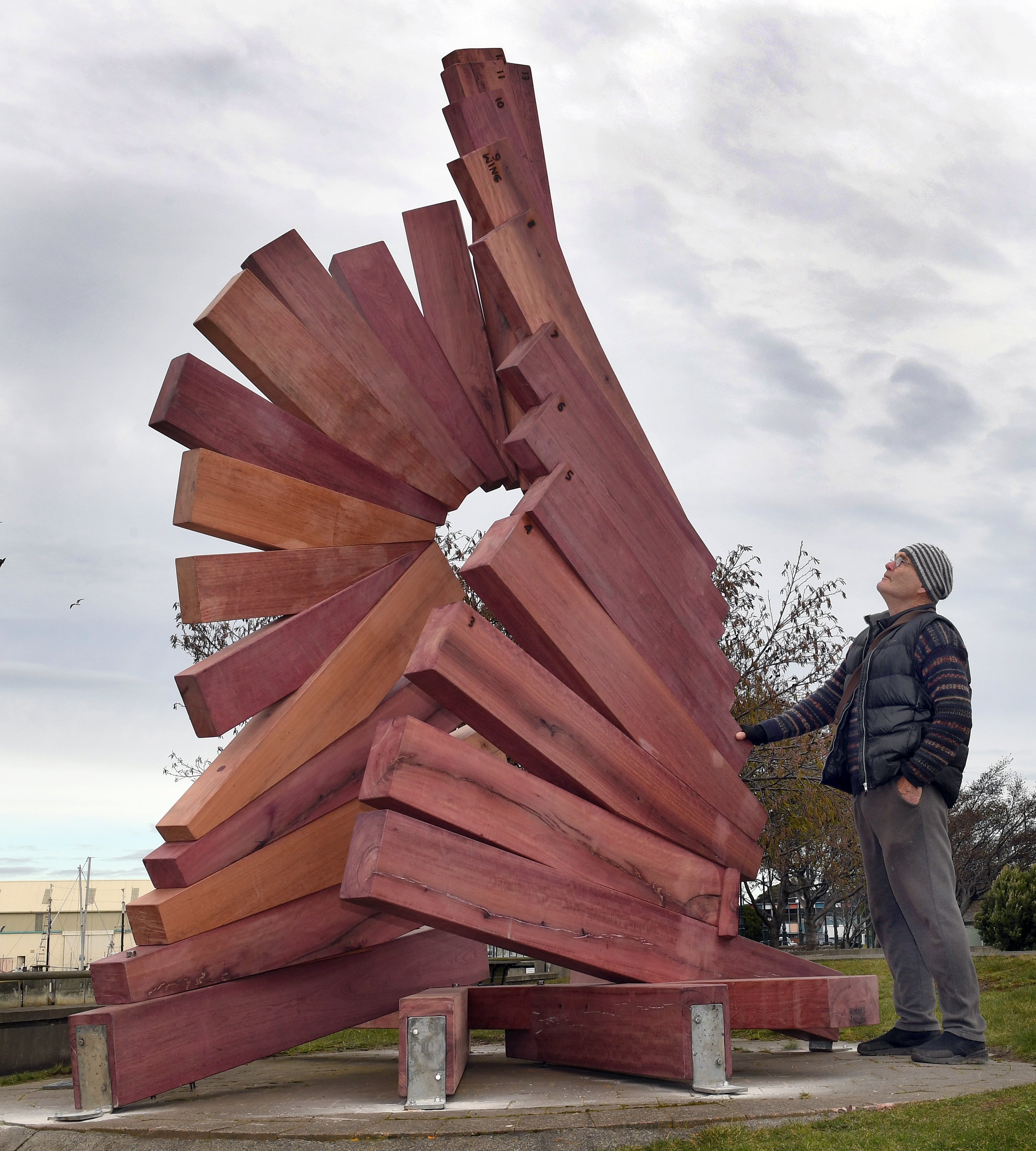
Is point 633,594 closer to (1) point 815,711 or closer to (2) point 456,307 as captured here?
(1) point 815,711

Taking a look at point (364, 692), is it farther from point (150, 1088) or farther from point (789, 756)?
point (789, 756)

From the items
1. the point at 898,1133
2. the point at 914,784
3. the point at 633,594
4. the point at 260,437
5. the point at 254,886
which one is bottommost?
the point at 898,1133

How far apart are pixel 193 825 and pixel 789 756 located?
785 centimetres

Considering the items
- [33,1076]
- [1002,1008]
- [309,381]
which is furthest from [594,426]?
[33,1076]

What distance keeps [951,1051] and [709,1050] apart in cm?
134

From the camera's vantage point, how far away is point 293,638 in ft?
14.7

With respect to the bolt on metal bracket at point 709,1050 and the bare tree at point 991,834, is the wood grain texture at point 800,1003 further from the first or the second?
the bare tree at point 991,834

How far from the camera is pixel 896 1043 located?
4.59 meters

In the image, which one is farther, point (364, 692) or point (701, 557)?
point (701, 557)

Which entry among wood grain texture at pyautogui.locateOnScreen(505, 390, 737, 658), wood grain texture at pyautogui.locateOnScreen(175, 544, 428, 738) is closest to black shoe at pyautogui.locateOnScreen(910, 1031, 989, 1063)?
wood grain texture at pyautogui.locateOnScreen(505, 390, 737, 658)

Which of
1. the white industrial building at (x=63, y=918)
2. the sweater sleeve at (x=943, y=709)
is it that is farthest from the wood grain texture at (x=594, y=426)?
the white industrial building at (x=63, y=918)

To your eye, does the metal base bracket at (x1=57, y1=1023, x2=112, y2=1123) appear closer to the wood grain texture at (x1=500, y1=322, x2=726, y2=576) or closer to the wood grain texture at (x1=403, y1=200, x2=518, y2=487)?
the wood grain texture at (x1=500, y1=322, x2=726, y2=576)

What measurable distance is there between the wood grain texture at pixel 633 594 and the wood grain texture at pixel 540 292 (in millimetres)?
557

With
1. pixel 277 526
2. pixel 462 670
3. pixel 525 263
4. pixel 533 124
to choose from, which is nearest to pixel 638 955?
pixel 462 670
